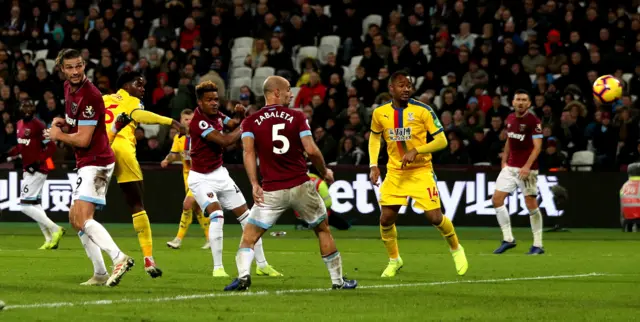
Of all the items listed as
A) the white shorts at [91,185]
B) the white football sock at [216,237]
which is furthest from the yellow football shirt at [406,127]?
the white shorts at [91,185]

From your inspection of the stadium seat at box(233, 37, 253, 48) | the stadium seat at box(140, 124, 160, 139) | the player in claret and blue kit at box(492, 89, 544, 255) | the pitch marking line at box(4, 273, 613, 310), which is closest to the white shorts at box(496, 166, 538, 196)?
the player in claret and blue kit at box(492, 89, 544, 255)

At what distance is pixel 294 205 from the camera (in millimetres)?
11203

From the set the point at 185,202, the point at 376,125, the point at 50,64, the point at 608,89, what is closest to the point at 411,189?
the point at 376,125

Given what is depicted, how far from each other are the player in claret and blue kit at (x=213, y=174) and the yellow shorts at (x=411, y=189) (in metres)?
1.63

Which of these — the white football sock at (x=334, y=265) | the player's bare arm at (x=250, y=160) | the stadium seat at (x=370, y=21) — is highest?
the stadium seat at (x=370, y=21)

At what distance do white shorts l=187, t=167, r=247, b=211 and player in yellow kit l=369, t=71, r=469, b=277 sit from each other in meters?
1.66

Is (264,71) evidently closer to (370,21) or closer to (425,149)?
(370,21)

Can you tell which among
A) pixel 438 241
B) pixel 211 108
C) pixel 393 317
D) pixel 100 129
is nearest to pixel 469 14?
pixel 438 241

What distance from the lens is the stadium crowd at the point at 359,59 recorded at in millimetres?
25641

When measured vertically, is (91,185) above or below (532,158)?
above

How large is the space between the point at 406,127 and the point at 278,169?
3.05m

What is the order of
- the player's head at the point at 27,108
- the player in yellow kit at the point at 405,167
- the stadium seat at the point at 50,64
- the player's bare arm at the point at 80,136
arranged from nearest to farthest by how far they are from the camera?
the player's bare arm at the point at 80,136, the player in yellow kit at the point at 405,167, the player's head at the point at 27,108, the stadium seat at the point at 50,64

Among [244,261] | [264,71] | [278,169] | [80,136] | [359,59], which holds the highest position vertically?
[359,59]

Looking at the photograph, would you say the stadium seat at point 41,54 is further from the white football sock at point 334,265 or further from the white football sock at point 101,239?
the white football sock at point 334,265
